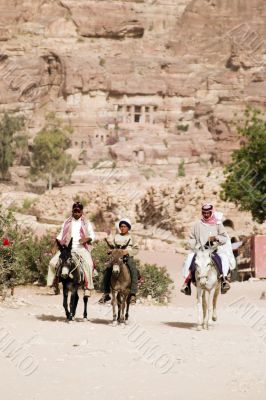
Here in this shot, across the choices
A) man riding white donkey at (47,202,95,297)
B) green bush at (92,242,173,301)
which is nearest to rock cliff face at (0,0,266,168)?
green bush at (92,242,173,301)

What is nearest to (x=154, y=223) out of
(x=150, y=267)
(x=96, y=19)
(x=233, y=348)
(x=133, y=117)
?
(x=150, y=267)

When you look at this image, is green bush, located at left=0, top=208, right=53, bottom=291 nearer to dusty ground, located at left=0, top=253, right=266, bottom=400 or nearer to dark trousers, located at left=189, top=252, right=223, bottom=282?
dusty ground, located at left=0, top=253, right=266, bottom=400

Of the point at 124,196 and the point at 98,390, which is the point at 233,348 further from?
the point at 124,196

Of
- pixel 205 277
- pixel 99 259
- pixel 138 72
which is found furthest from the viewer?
pixel 138 72

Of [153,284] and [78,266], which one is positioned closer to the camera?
[78,266]

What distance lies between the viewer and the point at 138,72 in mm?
113938

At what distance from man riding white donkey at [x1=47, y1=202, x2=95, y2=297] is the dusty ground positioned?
58 centimetres

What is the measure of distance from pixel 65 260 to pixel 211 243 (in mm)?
1877

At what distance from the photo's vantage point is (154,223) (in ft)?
140

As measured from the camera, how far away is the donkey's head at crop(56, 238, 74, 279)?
1275cm

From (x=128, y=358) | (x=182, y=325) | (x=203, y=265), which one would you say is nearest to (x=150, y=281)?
(x=182, y=325)

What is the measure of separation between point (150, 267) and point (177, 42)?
113725mm

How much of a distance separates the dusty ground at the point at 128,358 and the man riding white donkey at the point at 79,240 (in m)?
0.58

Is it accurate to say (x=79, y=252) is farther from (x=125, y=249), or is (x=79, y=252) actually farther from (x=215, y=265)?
(x=215, y=265)
